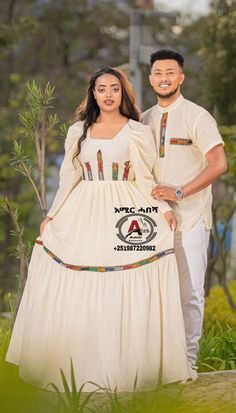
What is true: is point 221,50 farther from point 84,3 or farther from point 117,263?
point 84,3

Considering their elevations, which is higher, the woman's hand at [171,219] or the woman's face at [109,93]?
the woman's face at [109,93]

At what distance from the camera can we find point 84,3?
82.2ft

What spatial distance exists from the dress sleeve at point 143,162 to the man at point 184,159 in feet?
0.28

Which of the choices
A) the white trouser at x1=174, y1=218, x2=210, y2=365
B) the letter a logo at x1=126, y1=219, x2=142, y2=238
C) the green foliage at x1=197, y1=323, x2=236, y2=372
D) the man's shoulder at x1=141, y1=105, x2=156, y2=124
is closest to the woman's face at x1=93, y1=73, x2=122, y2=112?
the man's shoulder at x1=141, y1=105, x2=156, y2=124

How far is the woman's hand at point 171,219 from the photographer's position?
20.5 ft

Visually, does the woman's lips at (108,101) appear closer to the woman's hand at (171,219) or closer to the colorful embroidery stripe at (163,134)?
the colorful embroidery stripe at (163,134)

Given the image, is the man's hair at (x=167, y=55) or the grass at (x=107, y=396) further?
the man's hair at (x=167, y=55)

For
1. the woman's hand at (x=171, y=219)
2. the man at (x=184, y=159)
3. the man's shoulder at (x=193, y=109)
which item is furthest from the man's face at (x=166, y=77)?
the woman's hand at (x=171, y=219)

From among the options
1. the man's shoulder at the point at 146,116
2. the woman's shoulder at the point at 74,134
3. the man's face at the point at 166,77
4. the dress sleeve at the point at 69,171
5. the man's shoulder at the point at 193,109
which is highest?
the man's face at the point at 166,77

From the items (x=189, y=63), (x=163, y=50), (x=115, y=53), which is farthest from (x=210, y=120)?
(x=115, y=53)

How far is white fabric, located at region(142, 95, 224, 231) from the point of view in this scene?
636 cm

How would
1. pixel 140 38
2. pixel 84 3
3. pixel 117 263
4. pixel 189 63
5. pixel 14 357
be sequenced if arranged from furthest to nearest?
pixel 84 3 → pixel 189 63 → pixel 140 38 → pixel 14 357 → pixel 117 263

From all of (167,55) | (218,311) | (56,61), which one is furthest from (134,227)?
(56,61)

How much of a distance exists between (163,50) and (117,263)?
1.31 m
